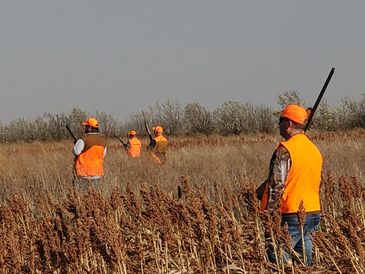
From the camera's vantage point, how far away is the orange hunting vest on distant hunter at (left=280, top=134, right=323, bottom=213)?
6.08 meters

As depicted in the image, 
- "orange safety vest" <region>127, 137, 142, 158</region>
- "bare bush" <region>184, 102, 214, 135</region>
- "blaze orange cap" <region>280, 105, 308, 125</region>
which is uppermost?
"blaze orange cap" <region>280, 105, 308, 125</region>

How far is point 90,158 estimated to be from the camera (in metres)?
12.6

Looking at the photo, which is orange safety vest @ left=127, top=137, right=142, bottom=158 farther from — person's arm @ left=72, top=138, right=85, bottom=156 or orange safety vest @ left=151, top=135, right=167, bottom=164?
person's arm @ left=72, top=138, right=85, bottom=156

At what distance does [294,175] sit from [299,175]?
0.15 ft

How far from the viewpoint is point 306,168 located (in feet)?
20.1

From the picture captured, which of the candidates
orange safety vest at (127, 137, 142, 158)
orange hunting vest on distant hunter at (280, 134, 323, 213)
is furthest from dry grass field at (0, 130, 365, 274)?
orange safety vest at (127, 137, 142, 158)

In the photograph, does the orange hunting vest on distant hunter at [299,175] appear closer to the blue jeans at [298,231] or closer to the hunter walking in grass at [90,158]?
the blue jeans at [298,231]

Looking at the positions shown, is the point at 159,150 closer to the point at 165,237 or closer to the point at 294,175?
the point at 165,237

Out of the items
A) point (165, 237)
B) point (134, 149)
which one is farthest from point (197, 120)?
point (165, 237)

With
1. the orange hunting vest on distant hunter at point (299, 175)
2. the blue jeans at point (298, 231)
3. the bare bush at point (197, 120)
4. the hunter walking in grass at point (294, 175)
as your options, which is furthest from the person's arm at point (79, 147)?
the bare bush at point (197, 120)

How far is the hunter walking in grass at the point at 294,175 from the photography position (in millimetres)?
6066

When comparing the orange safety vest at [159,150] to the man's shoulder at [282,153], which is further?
the orange safety vest at [159,150]

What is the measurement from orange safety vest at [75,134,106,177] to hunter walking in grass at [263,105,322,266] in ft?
22.4

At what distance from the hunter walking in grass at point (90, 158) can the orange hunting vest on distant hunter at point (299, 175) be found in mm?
6893
